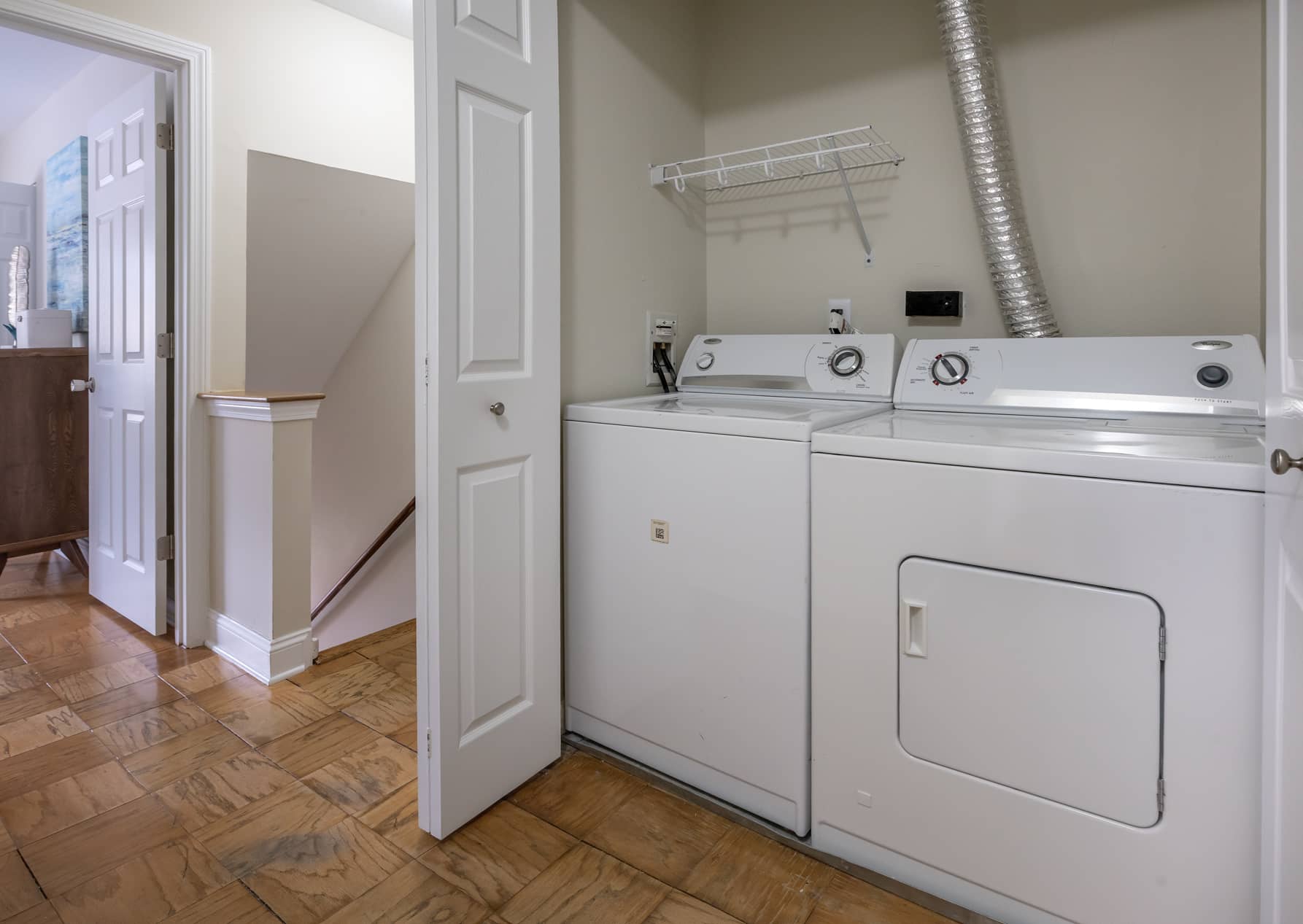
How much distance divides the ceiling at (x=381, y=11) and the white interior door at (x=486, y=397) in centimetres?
136

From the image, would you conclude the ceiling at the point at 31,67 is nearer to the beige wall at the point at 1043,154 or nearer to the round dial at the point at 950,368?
the beige wall at the point at 1043,154

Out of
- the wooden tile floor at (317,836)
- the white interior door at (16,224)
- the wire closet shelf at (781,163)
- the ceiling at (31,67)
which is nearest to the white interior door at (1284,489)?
the wooden tile floor at (317,836)

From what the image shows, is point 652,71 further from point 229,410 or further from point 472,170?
point 229,410

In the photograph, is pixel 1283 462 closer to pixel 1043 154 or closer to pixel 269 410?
pixel 1043 154

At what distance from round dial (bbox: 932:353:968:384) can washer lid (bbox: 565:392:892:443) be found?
0.14m

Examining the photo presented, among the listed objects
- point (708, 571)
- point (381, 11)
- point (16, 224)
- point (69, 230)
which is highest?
point (381, 11)

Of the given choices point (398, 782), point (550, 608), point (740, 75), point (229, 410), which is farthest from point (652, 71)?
point (398, 782)

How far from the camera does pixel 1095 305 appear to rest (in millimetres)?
1812

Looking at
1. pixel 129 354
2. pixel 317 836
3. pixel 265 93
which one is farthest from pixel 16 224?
pixel 317 836

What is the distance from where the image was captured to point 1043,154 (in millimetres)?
1847

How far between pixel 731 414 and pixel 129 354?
2.37 meters

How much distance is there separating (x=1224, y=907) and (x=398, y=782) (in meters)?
1.61

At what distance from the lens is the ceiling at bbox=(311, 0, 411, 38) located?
2.67m

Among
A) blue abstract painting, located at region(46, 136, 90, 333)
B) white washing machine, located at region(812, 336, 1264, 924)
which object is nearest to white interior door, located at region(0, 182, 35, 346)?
blue abstract painting, located at region(46, 136, 90, 333)
